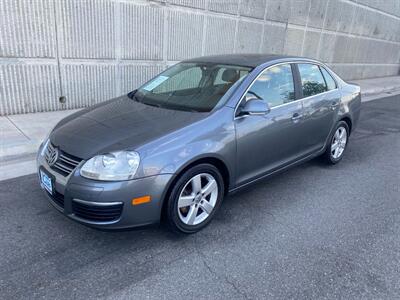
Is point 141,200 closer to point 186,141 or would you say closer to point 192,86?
point 186,141

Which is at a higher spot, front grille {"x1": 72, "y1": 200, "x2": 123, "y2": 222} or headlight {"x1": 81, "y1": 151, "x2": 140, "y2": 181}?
headlight {"x1": 81, "y1": 151, "x2": 140, "y2": 181}

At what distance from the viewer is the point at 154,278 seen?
96.0 inches

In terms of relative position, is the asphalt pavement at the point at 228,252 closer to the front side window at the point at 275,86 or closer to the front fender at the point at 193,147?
the front fender at the point at 193,147

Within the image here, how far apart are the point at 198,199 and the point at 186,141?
0.57 meters

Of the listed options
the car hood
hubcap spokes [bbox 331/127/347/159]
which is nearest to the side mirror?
the car hood

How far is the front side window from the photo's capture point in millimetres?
3426

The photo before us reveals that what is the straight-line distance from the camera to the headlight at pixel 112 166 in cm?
249

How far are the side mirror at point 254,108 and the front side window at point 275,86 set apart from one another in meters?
0.23

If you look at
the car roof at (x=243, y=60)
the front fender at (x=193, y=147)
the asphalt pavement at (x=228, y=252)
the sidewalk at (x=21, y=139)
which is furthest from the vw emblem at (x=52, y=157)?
the car roof at (x=243, y=60)

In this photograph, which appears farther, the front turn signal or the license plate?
the license plate

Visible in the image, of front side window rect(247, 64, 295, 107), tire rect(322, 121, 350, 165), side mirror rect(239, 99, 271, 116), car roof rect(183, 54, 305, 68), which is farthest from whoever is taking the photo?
tire rect(322, 121, 350, 165)

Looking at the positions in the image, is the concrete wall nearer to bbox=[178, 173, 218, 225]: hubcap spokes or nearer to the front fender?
the front fender

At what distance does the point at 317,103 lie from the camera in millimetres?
4113

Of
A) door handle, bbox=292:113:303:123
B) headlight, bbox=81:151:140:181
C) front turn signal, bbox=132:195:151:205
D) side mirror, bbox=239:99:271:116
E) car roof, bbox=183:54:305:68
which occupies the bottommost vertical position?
front turn signal, bbox=132:195:151:205
